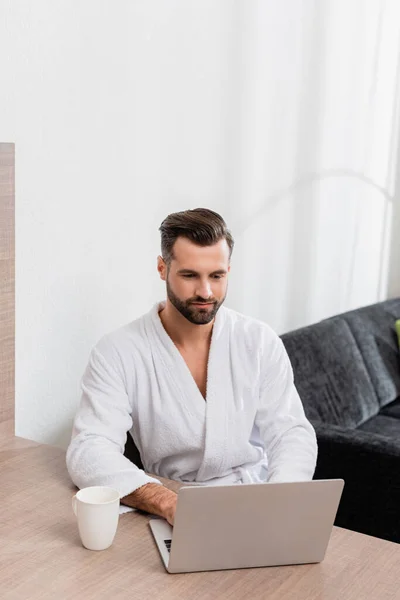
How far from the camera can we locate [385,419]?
10.2 ft

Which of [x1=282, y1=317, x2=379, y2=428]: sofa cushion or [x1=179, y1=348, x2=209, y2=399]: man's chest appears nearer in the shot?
[x1=179, y1=348, x2=209, y2=399]: man's chest

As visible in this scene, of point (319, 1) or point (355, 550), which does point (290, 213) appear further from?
point (355, 550)

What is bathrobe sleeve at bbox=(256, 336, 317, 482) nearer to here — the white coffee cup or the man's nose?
the man's nose

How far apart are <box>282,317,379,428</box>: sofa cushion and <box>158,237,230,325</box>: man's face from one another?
100 cm

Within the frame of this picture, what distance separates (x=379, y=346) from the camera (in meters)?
3.35

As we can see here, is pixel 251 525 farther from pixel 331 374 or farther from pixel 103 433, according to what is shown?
pixel 331 374

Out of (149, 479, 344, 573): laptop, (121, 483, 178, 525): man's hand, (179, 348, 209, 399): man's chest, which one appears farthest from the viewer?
(179, 348, 209, 399): man's chest

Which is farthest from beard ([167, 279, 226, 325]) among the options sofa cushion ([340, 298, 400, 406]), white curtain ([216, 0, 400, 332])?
sofa cushion ([340, 298, 400, 406])

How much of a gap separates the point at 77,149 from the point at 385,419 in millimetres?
1648

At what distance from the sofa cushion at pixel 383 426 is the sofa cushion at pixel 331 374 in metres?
0.02

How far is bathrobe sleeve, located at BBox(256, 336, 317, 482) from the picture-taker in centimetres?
179

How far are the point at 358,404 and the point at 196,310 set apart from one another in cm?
139

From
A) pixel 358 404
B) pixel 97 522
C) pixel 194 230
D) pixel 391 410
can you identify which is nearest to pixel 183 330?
pixel 194 230

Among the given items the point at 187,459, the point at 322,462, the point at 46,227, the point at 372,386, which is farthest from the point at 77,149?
the point at 372,386
